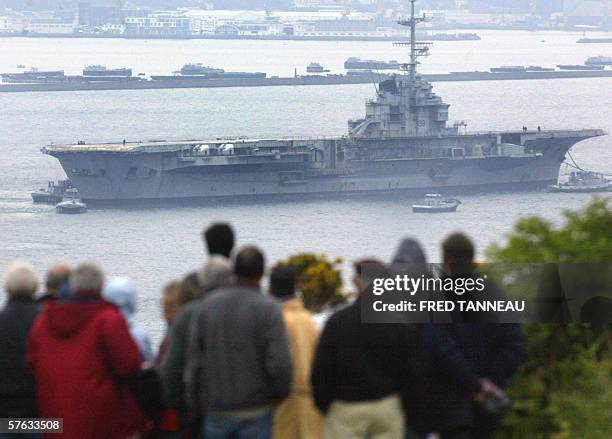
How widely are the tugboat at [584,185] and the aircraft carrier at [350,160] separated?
1083 mm

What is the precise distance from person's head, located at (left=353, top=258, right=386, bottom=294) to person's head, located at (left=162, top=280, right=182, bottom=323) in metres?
0.89

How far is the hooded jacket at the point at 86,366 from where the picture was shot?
661 centimetres

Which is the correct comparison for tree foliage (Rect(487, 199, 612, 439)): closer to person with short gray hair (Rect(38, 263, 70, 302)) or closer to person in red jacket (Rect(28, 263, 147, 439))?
person in red jacket (Rect(28, 263, 147, 439))

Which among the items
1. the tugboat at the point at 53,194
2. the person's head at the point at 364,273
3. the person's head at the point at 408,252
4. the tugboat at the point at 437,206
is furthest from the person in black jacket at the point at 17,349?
the tugboat at the point at 53,194

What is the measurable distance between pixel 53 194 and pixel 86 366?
170ft

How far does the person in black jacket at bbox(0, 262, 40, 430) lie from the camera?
688 cm

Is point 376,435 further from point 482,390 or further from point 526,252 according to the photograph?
point 526,252

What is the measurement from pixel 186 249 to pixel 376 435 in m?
38.5

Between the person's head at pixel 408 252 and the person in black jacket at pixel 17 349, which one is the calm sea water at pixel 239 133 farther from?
the person in black jacket at pixel 17 349

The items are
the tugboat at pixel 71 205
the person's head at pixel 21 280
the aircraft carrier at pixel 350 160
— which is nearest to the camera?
the person's head at pixel 21 280

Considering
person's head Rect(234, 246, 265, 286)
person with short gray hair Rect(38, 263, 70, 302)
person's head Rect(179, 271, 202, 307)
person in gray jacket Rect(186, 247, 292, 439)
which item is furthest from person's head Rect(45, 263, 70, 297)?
person's head Rect(234, 246, 265, 286)

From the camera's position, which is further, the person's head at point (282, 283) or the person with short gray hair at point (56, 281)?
the person with short gray hair at point (56, 281)

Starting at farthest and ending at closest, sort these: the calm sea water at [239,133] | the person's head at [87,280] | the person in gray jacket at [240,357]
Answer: the calm sea water at [239,133], the person's head at [87,280], the person in gray jacket at [240,357]

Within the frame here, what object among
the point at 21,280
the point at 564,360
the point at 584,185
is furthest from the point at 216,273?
the point at 584,185
